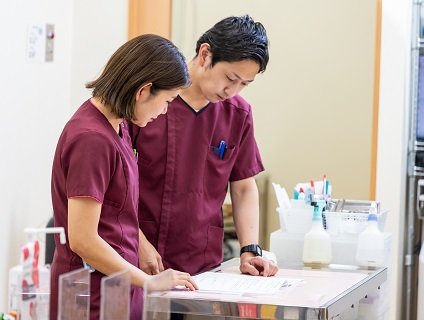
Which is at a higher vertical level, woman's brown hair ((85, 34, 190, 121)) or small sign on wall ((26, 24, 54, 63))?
small sign on wall ((26, 24, 54, 63))

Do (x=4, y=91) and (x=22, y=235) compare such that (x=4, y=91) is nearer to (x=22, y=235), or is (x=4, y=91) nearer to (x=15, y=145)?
(x=15, y=145)

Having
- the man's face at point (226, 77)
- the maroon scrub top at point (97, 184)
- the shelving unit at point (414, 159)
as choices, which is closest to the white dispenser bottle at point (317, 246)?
the man's face at point (226, 77)

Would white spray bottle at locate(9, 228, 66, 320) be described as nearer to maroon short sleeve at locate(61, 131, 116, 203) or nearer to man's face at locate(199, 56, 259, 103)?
maroon short sleeve at locate(61, 131, 116, 203)

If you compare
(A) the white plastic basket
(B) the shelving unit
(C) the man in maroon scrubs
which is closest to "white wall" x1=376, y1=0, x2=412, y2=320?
(B) the shelving unit

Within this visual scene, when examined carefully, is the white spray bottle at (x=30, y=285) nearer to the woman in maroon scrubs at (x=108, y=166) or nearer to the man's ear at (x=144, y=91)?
the woman in maroon scrubs at (x=108, y=166)

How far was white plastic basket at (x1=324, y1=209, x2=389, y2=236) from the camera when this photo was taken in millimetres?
2605

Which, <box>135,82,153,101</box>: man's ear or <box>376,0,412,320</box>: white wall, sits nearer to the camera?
<box>135,82,153,101</box>: man's ear

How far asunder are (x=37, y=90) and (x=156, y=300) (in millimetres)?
2153

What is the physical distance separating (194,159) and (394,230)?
1.36 m

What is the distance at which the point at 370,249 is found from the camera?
8.17ft

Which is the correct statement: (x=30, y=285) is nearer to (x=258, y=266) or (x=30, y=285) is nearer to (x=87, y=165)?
(x=87, y=165)

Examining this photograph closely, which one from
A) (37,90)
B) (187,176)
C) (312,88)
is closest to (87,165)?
(187,176)

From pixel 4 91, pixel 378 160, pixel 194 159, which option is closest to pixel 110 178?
pixel 194 159

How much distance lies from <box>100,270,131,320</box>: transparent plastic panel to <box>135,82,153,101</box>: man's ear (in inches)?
24.8
